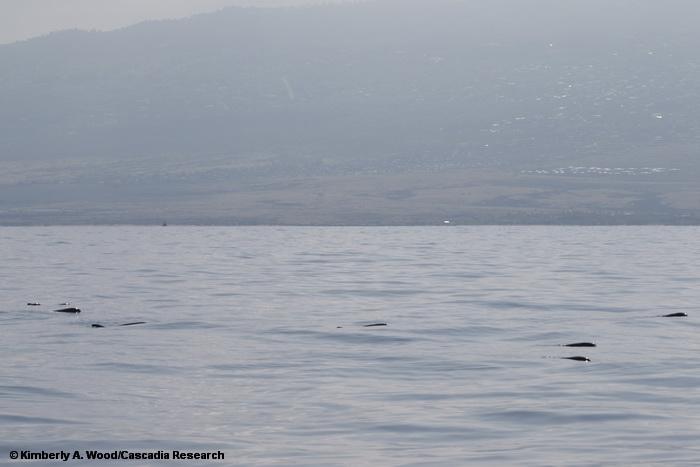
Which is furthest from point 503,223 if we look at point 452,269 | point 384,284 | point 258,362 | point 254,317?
point 258,362

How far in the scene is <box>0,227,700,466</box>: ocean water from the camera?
15156mm

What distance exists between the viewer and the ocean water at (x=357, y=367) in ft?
49.7

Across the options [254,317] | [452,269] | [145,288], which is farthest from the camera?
[452,269]

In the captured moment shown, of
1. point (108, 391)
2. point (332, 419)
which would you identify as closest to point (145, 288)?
point (108, 391)

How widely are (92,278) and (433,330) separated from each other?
19.6m

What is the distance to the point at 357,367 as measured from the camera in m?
21.3

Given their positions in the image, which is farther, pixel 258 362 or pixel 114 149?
pixel 114 149

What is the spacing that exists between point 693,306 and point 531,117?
16193 centimetres

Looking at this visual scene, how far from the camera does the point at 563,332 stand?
26344 millimetres

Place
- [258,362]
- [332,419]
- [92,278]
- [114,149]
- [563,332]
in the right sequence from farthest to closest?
[114,149] → [92,278] → [563,332] → [258,362] → [332,419]

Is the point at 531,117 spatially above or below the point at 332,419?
above

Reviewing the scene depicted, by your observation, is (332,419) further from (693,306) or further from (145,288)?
(145,288)

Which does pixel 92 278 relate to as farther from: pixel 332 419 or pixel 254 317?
pixel 332 419

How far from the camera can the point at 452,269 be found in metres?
47.0
